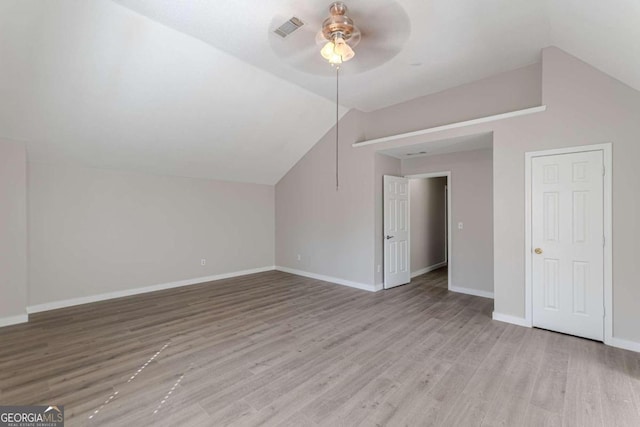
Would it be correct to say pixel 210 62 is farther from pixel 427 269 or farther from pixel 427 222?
pixel 427 269

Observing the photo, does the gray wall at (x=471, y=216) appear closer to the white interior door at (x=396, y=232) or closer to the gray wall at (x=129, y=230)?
the white interior door at (x=396, y=232)

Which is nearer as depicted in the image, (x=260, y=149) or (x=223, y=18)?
(x=223, y=18)

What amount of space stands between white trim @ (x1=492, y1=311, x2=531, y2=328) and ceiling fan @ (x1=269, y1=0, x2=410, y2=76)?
3.46 metres

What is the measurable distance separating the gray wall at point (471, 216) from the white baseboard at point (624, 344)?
69.4 inches

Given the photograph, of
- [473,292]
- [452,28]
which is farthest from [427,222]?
[452,28]

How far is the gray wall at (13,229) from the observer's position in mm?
3590

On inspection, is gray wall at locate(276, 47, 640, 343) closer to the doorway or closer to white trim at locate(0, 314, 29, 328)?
the doorway

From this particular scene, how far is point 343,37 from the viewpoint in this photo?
2414mm

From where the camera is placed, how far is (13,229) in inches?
144

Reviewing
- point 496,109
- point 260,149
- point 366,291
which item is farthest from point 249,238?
point 496,109

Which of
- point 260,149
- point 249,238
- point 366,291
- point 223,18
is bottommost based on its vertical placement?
point 366,291

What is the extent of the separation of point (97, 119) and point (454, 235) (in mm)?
5804

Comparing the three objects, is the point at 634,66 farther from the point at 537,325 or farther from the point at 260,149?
the point at 260,149

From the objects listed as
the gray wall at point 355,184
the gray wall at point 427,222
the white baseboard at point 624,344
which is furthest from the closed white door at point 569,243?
the gray wall at point 427,222
